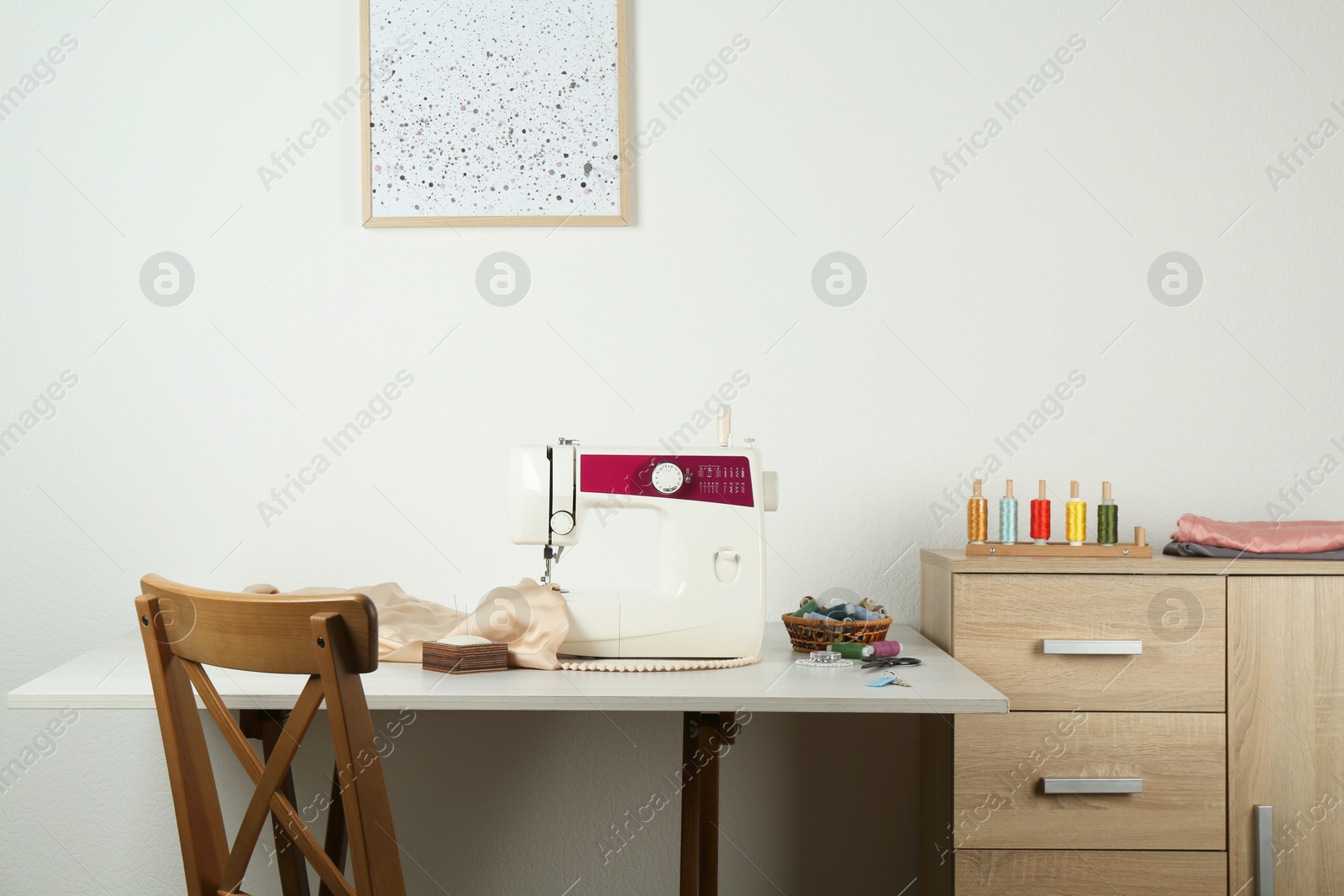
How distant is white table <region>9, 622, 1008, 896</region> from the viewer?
1442 millimetres

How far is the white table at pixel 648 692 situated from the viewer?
1.44 m

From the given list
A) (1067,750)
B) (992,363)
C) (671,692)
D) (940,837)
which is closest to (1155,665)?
(1067,750)

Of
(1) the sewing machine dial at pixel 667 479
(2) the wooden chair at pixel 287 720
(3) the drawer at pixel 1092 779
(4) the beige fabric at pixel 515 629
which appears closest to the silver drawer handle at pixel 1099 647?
(3) the drawer at pixel 1092 779

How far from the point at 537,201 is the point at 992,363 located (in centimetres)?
113

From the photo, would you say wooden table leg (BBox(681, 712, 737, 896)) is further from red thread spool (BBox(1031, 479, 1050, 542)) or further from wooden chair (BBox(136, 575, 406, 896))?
red thread spool (BBox(1031, 479, 1050, 542))

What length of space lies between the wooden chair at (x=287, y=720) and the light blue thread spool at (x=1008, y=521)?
4.12ft

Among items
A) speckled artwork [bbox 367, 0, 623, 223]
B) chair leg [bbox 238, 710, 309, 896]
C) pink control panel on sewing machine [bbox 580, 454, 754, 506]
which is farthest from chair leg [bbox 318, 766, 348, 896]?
speckled artwork [bbox 367, 0, 623, 223]

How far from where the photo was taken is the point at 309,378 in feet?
7.56

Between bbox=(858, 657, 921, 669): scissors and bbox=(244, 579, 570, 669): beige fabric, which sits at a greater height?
bbox=(244, 579, 570, 669): beige fabric

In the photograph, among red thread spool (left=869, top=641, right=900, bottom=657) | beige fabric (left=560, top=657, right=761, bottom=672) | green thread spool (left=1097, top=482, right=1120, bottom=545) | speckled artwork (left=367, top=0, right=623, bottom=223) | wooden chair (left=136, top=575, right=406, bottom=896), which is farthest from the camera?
speckled artwork (left=367, top=0, right=623, bottom=223)

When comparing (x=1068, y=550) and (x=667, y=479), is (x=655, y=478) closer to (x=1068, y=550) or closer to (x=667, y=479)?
(x=667, y=479)

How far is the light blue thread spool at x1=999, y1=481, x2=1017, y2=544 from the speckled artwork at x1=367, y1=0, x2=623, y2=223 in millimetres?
1078

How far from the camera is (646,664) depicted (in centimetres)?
166

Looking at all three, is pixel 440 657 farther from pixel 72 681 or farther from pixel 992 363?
pixel 992 363
